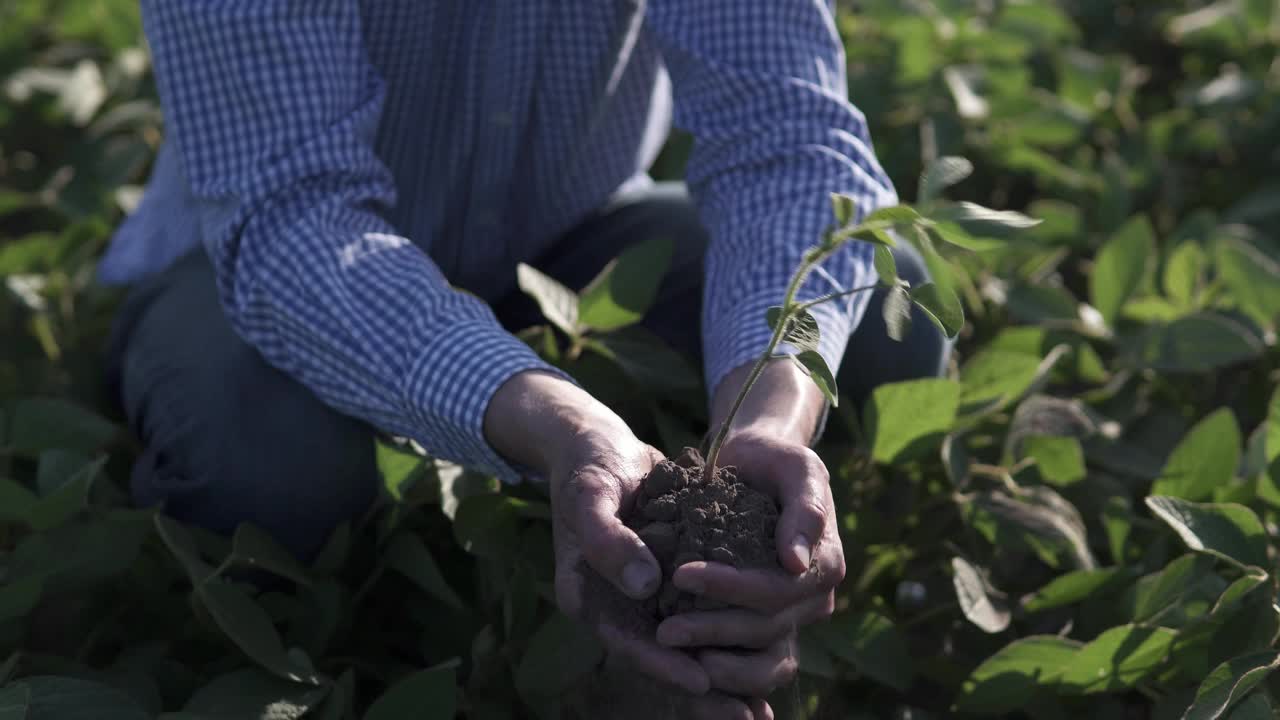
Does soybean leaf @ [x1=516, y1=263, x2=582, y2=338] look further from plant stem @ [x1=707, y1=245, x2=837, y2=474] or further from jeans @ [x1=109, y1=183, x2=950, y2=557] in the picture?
plant stem @ [x1=707, y1=245, x2=837, y2=474]

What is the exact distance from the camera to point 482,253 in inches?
59.8

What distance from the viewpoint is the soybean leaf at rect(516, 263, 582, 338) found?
51.2 inches

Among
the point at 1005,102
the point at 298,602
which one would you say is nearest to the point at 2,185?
the point at 298,602

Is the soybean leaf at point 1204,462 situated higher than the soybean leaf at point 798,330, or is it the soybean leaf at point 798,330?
the soybean leaf at point 798,330

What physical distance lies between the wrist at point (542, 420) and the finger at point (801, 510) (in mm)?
139

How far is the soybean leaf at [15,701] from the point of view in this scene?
94 cm

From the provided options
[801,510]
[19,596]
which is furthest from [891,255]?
[19,596]

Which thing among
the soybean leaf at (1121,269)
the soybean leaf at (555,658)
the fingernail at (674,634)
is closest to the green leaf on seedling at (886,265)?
the fingernail at (674,634)

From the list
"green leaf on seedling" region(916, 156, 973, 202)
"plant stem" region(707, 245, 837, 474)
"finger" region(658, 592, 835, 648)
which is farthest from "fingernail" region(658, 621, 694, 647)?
"green leaf on seedling" region(916, 156, 973, 202)

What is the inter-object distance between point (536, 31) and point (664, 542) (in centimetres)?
71

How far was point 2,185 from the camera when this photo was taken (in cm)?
210

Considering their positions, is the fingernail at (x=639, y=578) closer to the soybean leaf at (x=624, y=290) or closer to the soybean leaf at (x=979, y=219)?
the soybean leaf at (x=979, y=219)

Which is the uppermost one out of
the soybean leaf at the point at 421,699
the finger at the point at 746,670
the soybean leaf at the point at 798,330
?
the soybean leaf at the point at 798,330

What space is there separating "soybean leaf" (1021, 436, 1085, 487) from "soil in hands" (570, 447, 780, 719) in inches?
20.1
